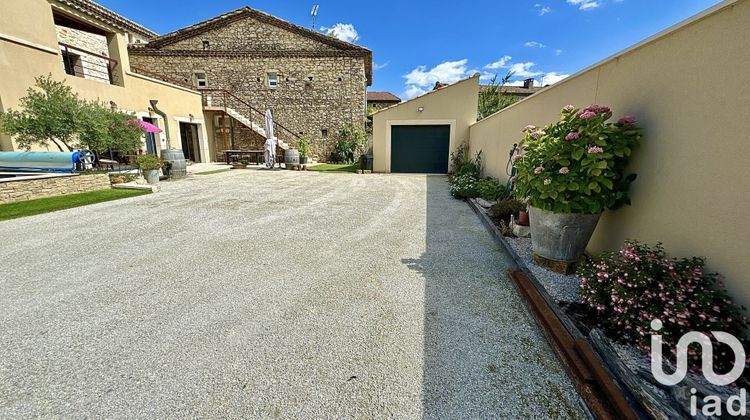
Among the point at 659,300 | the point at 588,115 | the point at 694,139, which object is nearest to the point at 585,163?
the point at 588,115

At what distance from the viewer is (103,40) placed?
49.6ft

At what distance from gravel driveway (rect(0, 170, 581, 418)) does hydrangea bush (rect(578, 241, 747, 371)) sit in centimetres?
50

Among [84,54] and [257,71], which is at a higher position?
[257,71]

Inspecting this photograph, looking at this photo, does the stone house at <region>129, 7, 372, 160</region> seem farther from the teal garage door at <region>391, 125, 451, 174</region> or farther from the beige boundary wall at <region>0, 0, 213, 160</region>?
the teal garage door at <region>391, 125, 451, 174</region>

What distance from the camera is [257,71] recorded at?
58.5 ft

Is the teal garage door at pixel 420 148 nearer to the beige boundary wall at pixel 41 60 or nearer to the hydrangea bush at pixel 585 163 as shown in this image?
the hydrangea bush at pixel 585 163

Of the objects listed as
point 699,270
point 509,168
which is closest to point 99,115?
point 509,168

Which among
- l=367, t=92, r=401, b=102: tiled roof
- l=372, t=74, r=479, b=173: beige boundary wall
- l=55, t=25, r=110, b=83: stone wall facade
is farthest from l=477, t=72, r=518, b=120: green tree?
l=367, t=92, r=401, b=102: tiled roof

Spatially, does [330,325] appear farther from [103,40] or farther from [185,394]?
[103,40]

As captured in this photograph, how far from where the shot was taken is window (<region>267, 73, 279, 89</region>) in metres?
18.0

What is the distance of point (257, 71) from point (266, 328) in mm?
19284

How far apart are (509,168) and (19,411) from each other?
725cm

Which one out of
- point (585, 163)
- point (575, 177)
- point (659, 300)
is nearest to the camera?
point (659, 300)

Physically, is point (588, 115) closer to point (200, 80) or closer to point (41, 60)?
point (41, 60)
